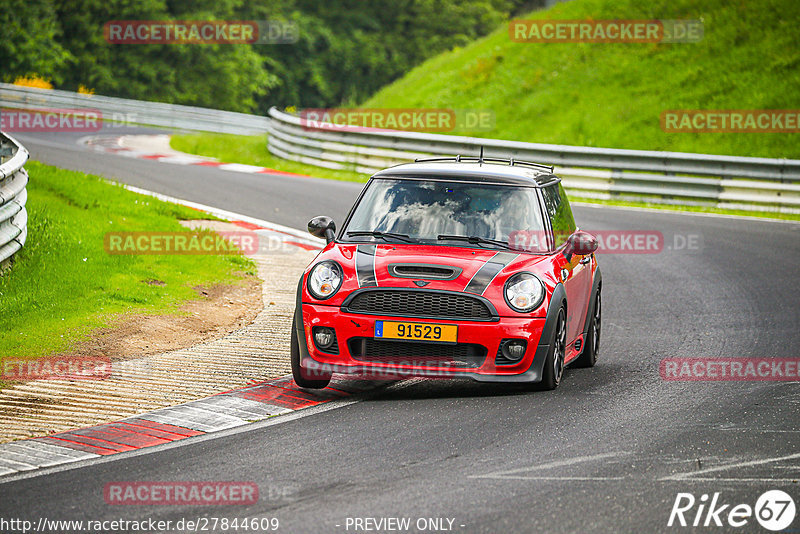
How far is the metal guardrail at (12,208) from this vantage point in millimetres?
10656

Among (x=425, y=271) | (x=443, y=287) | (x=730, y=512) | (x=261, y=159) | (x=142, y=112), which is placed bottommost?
(x=730, y=512)

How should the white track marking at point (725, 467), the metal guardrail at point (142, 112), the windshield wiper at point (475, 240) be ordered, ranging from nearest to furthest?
1. the white track marking at point (725, 467)
2. the windshield wiper at point (475, 240)
3. the metal guardrail at point (142, 112)

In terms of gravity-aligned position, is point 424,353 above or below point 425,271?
below

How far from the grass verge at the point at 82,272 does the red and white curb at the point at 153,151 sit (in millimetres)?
8874

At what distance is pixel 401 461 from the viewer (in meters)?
6.29

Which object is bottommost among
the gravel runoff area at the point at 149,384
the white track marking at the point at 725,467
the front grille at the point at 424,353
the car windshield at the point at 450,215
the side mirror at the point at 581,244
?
the white track marking at the point at 725,467

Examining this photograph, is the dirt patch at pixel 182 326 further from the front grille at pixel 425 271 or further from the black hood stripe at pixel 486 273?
the black hood stripe at pixel 486 273

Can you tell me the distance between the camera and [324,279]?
795 centimetres

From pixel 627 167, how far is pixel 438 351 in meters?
15.5

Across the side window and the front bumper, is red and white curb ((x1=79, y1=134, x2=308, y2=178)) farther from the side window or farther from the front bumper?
the front bumper

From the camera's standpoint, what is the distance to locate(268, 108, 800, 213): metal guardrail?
2123 centimetres

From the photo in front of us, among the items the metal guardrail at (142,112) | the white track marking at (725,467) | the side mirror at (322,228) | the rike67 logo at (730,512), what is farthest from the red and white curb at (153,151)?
the rike67 logo at (730,512)

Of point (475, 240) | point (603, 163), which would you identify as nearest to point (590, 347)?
point (475, 240)

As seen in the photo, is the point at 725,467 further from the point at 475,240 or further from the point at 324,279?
the point at 324,279
